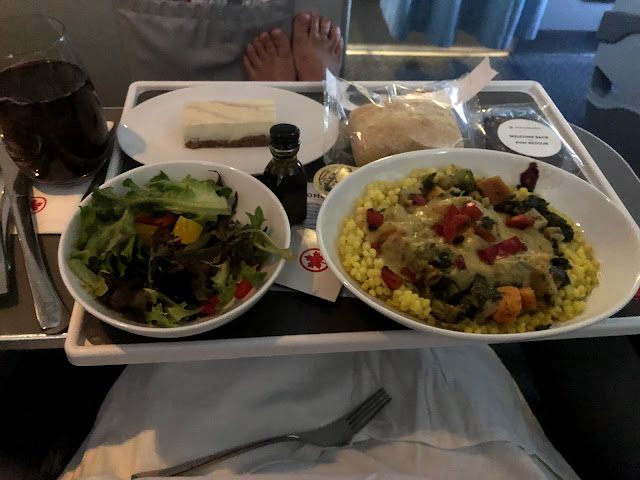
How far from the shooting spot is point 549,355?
1.27 m

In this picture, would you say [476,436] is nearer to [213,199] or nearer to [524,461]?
[524,461]

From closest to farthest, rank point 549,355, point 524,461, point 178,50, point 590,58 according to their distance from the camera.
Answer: point 524,461 → point 549,355 → point 178,50 → point 590,58

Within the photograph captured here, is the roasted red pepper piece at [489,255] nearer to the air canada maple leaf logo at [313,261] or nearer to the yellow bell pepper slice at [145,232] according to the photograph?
the air canada maple leaf logo at [313,261]

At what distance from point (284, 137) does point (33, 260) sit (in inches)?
18.0

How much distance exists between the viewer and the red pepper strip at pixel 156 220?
831mm

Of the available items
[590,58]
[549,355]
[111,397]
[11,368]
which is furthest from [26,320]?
[590,58]

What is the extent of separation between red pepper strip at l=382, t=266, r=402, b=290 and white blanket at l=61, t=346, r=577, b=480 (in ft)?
1.06

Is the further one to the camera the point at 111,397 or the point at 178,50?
the point at 178,50

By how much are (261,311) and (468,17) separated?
2.45 m

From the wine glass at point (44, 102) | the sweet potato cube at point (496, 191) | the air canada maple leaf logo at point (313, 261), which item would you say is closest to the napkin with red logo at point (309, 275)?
the air canada maple leaf logo at point (313, 261)

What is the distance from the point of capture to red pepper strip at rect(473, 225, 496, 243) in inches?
32.7

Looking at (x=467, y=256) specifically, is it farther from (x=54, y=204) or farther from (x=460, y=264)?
(x=54, y=204)

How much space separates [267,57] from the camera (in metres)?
1.75

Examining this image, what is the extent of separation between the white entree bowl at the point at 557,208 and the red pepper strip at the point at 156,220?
0.24 meters
